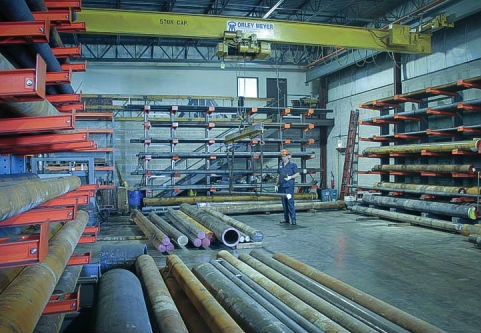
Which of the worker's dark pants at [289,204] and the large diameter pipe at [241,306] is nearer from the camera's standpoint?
the large diameter pipe at [241,306]

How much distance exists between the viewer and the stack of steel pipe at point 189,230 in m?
7.34

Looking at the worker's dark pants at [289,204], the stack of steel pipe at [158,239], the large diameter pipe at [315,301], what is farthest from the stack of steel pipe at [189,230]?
the worker's dark pants at [289,204]

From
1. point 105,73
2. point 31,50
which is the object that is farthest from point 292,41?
point 105,73

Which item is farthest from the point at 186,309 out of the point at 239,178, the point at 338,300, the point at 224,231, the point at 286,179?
the point at 239,178

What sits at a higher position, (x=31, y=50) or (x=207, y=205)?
(x=31, y=50)

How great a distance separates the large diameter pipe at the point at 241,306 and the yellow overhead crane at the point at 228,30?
5893 mm

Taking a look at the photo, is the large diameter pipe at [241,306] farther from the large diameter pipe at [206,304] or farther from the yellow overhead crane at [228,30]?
the yellow overhead crane at [228,30]

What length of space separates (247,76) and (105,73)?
6.72m

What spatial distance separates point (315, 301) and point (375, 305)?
0.56 m

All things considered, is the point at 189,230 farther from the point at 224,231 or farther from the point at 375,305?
the point at 375,305

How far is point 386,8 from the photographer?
14328 mm

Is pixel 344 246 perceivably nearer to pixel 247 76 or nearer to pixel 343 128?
pixel 343 128

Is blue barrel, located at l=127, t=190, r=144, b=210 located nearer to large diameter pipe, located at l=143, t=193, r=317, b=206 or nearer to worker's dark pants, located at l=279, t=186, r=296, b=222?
large diameter pipe, located at l=143, t=193, r=317, b=206

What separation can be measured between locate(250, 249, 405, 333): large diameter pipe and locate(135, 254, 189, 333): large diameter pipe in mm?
1557
